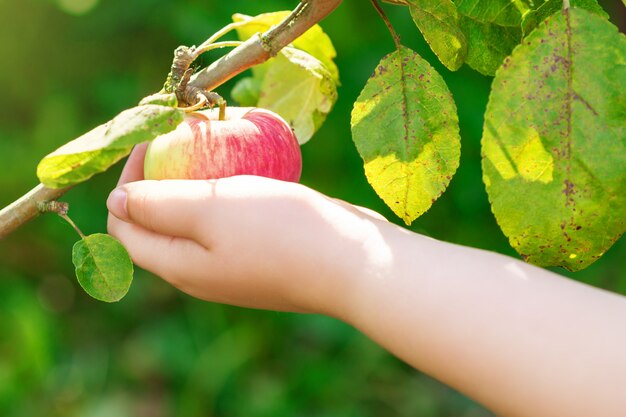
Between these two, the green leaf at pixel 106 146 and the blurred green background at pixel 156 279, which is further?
the blurred green background at pixel 156 279

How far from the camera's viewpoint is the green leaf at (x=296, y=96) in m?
0.71

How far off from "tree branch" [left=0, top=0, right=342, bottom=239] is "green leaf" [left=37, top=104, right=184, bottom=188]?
0.05 meters

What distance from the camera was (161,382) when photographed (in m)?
1.86

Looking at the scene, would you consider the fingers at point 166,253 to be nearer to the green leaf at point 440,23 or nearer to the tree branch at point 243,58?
the tree branch at point 243,58

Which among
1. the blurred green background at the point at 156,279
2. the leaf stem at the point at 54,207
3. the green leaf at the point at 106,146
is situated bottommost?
the blurred green background at the point at 156,279

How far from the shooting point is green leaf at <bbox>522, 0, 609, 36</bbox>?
0.51 m

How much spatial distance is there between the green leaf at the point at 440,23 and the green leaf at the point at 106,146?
16 centimetres

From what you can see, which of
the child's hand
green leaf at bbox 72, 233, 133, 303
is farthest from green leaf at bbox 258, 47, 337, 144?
green leaf at bbox 72, 233, 133, 303

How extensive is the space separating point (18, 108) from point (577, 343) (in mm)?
1922

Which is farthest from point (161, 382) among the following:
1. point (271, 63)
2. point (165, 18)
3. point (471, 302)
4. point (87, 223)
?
point (471, 302)

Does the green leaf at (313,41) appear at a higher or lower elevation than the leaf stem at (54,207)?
lower

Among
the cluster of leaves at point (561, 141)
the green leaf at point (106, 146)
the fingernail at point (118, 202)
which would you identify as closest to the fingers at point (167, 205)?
the fingernail at point (118, 202)

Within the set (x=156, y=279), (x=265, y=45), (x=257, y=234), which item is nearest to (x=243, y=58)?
(x=265, y=45)

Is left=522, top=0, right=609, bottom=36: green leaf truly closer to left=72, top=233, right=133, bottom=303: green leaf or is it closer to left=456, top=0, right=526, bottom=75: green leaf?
left=456, top=0, right=526, bottom=75: green leaf
